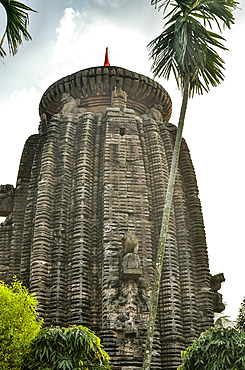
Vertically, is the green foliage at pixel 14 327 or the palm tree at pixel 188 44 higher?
the palm tree at pixel 188 44

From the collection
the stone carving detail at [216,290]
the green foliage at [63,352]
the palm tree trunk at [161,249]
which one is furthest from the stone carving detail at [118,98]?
the green foliage at [63,352]

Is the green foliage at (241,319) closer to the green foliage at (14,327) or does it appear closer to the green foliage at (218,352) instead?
the green foliage at (218,352)

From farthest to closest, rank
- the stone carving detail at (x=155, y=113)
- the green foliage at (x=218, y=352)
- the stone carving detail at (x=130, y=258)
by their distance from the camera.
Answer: the stone carving detail at (x=155, y=113) < the stone carving detail at (x=130, y=258) < the green foliage at (x=218, y=352)

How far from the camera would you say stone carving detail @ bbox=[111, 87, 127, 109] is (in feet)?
53.9

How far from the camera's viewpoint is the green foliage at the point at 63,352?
828 centimetres

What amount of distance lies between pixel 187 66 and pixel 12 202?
26.0 feet

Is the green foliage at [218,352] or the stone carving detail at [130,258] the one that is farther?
the stone carving detail at [130,258]

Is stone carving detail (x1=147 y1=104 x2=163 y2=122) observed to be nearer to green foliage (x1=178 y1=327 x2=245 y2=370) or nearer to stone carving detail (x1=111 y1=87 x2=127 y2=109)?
stone carving detail (x1=111 y1=87 x2=127 y2=109)

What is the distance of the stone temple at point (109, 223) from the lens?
1222cm

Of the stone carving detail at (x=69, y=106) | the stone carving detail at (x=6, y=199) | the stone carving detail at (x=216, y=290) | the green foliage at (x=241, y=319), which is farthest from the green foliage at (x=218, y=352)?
the green foliage at (x=241, y=319)

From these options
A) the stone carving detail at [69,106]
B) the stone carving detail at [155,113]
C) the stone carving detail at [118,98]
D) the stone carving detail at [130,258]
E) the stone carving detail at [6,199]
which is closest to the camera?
Result: the stone carving detail at [130,258]

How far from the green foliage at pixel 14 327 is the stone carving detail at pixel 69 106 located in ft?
27.8

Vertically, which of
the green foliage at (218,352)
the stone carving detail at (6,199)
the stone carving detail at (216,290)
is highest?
the stone carving detail at (6,199)

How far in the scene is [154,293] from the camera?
10.3 metres
